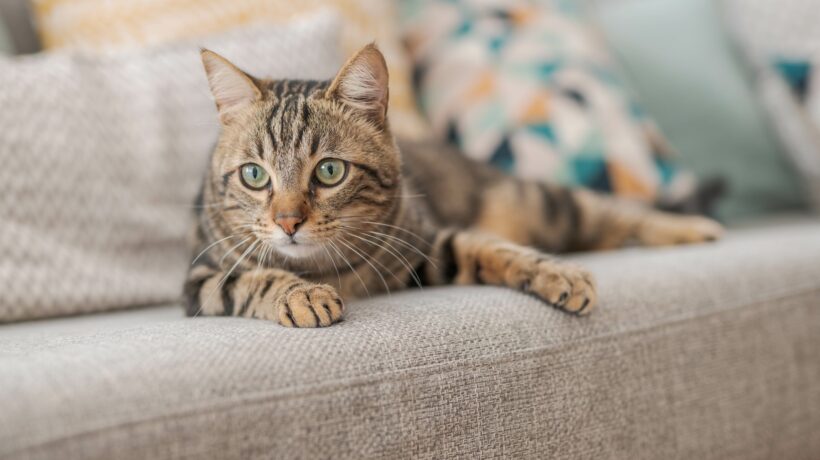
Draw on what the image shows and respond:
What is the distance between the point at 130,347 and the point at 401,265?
47cm

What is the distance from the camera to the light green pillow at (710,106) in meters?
1.85

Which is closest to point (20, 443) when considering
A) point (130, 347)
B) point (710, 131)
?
point (130, 347)

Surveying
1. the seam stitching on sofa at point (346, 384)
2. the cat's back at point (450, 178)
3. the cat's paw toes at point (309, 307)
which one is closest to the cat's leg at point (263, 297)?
the cat's paw toes at point (309, 307)

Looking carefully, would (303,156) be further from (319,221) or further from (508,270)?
(508,270)

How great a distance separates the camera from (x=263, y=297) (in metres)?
0.89

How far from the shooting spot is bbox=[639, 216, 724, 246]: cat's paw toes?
4.45 feet

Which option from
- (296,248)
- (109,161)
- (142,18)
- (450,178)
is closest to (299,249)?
(296,248)

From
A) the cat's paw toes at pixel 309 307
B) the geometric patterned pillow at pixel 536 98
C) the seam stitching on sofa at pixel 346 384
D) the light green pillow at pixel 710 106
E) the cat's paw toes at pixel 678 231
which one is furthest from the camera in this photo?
the light green pillow at pixel 710 106

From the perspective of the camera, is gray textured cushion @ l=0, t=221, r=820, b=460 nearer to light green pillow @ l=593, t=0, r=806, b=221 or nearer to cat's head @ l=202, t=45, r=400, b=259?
cat's head @ l=202, t=45, r=400, b=259

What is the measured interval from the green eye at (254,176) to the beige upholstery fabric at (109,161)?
295 mm

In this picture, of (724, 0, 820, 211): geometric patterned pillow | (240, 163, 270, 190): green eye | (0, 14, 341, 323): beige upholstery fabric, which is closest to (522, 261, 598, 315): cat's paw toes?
(240, 163, 270, 190): green eye

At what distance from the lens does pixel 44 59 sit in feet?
3.95

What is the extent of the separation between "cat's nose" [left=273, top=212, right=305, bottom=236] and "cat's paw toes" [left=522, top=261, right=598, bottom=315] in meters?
0.33

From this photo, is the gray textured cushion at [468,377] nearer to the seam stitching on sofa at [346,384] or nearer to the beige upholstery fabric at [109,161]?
the seam stitching on sofa at [346,384]
